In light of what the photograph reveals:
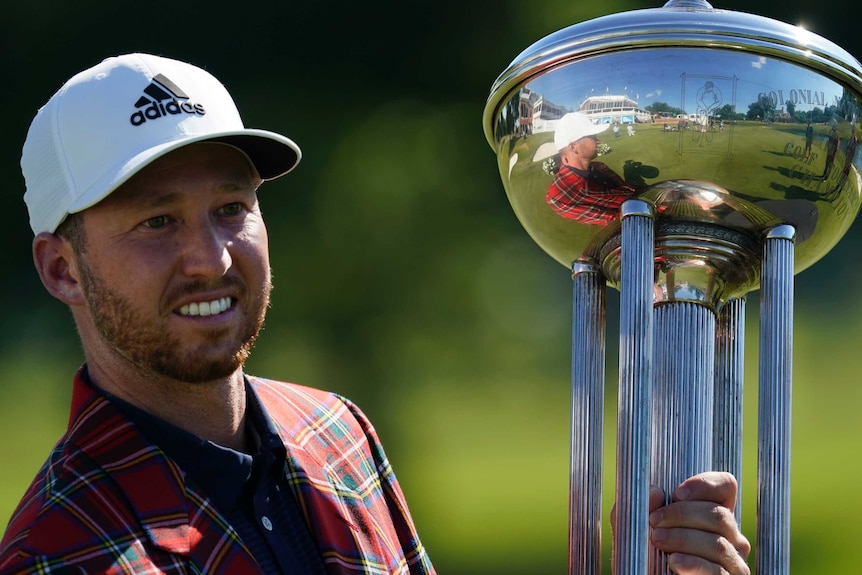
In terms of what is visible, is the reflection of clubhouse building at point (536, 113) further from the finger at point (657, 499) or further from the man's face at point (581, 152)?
the finger at point (657, 499)

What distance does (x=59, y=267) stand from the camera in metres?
1.68

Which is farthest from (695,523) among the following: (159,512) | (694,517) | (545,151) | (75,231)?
(75,231)

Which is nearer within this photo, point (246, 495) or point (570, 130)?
point (570, 130)

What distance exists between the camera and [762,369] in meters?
1.56

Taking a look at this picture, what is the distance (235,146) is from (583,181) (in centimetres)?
50

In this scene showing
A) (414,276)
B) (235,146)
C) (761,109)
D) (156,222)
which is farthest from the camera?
(414,276)

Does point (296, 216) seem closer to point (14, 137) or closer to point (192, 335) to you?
point (14, 137)

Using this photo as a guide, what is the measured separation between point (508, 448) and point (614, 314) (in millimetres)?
595

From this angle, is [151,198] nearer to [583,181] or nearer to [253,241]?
[253,241]

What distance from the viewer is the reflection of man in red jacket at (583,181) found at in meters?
1.54

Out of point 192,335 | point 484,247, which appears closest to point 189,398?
point 192,335

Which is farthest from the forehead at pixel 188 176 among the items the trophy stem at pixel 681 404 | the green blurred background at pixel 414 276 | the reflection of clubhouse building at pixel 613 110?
the green blurred background at pixel 414 276

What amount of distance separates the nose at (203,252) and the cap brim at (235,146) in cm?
11

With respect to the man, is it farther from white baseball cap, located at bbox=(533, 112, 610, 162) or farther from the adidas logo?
white baseball cap, located at bbox=(533, 112, 610, 162)
